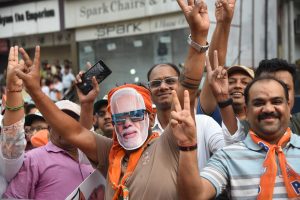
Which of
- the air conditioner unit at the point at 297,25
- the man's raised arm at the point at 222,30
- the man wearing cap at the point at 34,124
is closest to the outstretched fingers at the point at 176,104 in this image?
the man's raised arm at the point at 222,30

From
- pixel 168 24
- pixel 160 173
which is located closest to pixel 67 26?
pixel 168 24

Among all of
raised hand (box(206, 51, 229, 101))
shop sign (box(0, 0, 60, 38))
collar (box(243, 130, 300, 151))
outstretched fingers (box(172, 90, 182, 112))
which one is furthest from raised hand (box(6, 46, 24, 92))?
shop sign (box(0, 0, 60, 38))

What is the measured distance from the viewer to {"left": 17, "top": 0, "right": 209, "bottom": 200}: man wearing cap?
2.78 m

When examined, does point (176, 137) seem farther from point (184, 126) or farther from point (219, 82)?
point (219, 82)

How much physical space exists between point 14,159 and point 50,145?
404 mm

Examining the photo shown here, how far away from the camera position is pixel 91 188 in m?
3.32

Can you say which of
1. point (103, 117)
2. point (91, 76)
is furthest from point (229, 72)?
point (103, 117)

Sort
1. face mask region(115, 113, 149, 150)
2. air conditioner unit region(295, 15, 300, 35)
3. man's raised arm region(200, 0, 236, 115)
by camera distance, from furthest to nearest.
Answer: air conditioner unit region(295, 15, 300, 35), man's raised arm region(200, 0, 236, 115), face mask region(115, 113, 149, 150)

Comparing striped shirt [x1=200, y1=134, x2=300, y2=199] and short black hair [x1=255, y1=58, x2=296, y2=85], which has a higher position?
short black hair [x1=255, y1=58, x2=296, y2=85]

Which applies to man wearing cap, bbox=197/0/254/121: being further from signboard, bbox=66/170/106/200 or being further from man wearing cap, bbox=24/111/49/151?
man wearing cap, bbox=24/111/49/151

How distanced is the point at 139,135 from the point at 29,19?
1450cm

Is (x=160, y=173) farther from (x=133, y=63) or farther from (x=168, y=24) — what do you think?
(x=133, y=63)

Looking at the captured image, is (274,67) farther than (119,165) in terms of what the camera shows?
Yes

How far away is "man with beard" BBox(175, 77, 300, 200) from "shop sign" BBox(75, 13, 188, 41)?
10378 mm
